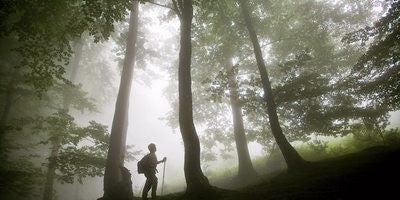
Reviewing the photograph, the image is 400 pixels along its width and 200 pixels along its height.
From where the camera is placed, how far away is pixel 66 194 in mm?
31875

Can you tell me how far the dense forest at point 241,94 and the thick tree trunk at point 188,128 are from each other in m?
0.04

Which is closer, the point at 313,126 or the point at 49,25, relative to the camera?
the point at 49,25

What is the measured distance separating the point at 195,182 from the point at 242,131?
1005cm

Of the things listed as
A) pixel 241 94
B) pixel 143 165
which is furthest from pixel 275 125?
pixel 143 165

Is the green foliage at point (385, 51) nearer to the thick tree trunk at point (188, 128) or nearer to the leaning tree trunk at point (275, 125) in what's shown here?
the leaning tree trunk at point (275, 125)

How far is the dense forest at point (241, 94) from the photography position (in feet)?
27.9

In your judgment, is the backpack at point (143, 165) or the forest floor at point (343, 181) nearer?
the forest floor at point (343, 181)

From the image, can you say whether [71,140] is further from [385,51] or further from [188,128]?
[385,51]

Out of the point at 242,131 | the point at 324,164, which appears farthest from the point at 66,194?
the point at 324,164

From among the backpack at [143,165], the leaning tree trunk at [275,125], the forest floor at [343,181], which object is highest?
the leaning tree trunk at [275,125]

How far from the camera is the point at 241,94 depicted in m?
14.1

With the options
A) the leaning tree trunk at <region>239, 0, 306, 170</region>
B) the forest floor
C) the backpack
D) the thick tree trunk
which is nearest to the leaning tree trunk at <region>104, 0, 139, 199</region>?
the thick tree trunk

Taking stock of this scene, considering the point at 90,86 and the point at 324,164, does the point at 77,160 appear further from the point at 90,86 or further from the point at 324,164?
the point at 90,86

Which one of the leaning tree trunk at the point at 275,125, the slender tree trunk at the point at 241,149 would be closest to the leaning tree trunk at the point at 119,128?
the leaning tree trunk at the point at 275,125
